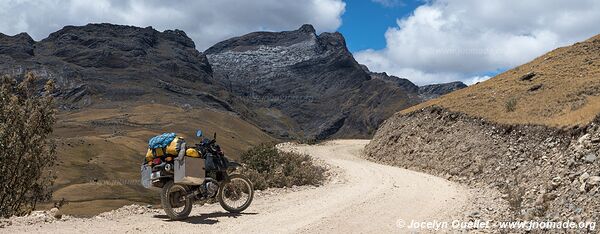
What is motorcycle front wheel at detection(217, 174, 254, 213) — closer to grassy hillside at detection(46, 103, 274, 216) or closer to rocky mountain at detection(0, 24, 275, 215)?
grassy hillside at detection(46, 103, 274, 216)

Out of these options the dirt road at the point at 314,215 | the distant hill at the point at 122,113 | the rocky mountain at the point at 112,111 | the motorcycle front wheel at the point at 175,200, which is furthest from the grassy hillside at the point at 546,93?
the distant hill at the point at 122,113

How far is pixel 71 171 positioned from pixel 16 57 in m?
125

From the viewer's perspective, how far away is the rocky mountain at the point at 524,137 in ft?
41.4

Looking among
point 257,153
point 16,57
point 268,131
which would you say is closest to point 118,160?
point 257,153

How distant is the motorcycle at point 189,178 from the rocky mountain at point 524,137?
760cm

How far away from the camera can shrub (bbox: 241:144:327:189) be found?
1763 cm

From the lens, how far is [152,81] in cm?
17038

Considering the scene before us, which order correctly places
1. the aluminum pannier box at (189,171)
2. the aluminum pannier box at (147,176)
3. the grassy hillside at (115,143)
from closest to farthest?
1. the aluminum pannier box at (189,171)
2. the aluminum pannier box at (147,176)
3. the grassy hillside at (115,143)

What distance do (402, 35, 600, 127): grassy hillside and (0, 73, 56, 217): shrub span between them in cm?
1953

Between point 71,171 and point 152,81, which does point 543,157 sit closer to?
point 71,171

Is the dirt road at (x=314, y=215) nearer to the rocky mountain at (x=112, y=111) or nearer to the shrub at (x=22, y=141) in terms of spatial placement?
the shrub at (x=22, y=141)

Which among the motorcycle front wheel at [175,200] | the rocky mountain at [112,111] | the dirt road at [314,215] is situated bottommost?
the dirt road at [314,215]

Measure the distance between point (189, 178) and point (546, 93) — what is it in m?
23.3

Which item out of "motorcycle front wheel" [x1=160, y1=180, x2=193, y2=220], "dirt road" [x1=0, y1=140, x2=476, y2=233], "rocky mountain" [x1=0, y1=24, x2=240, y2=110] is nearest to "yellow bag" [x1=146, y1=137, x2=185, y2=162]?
"motorcycle front wheel" [x1=160, y1=180, x2=193, y2=220]
